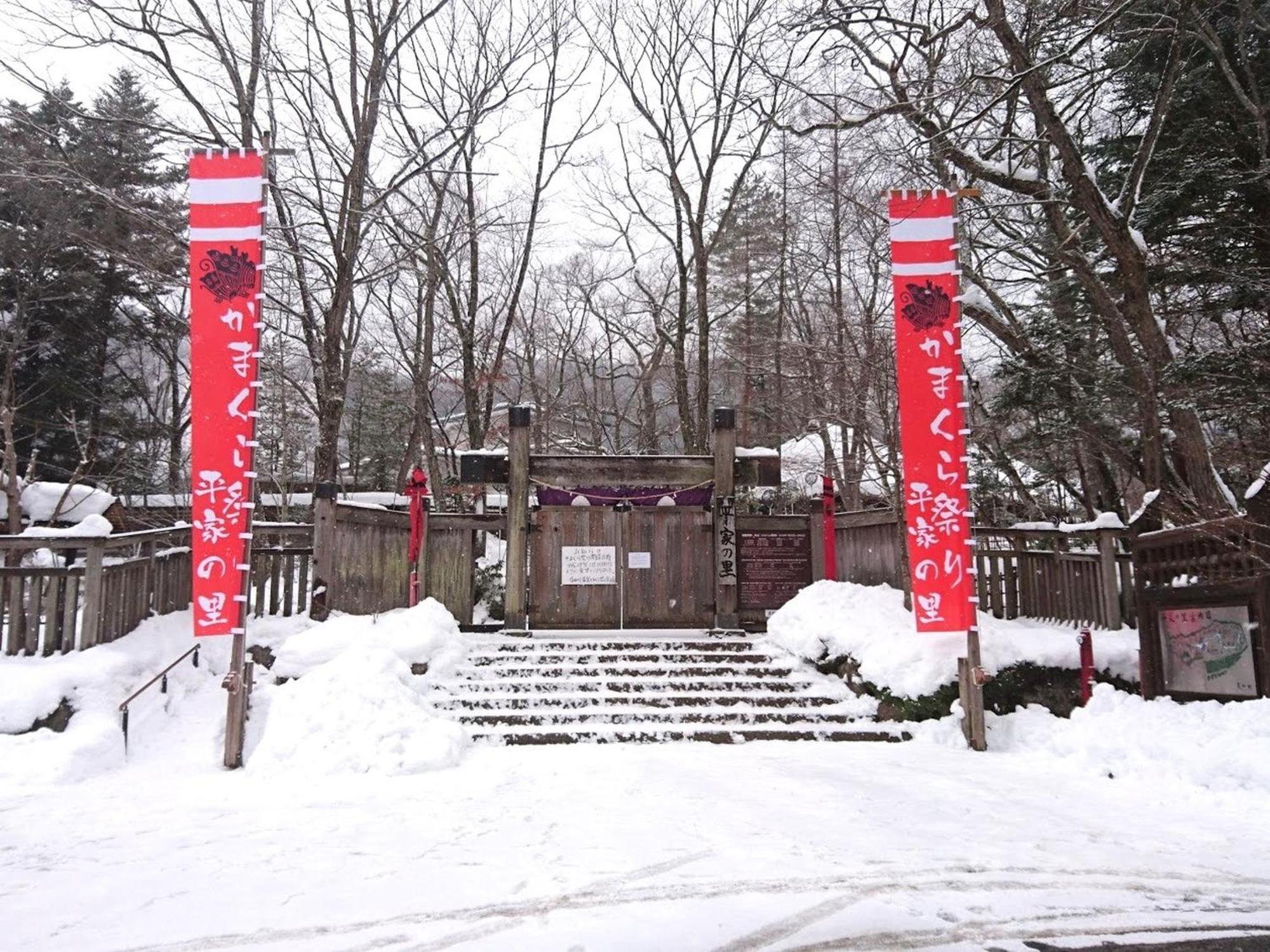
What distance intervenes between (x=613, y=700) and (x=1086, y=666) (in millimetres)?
5009

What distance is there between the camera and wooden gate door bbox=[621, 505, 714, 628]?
479 inches

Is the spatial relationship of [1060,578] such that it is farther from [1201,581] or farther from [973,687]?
[973,687]

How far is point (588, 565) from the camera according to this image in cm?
1210

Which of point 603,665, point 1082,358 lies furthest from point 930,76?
point 603,665

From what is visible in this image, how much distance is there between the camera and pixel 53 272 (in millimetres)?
19344

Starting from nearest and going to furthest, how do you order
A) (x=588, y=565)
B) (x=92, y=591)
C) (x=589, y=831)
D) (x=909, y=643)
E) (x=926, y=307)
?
(x=589, y=831) → (x=92, y=591) → (x=926, y=307) → (x=909, y=643) → (x=588, y=565)

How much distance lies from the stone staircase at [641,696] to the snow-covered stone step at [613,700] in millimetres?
12

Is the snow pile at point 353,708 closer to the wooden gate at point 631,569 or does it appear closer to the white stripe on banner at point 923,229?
the wooden gate at point 631,569

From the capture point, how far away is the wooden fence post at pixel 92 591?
7.46 meters

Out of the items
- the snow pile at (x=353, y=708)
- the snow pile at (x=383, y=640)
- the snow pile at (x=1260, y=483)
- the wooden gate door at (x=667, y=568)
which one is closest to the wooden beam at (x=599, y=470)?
the wooden gate door at (x=667, y=568)

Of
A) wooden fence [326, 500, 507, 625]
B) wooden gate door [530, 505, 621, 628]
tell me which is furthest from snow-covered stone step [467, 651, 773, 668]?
wooden fence [326, 500, 507, 625]

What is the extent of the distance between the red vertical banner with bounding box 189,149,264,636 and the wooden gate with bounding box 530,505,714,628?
213 inches

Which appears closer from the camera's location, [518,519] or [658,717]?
[658,717]

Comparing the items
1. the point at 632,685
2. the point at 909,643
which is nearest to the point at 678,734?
the point at 632,685
